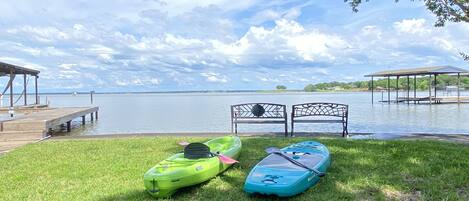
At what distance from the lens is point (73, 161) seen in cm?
801

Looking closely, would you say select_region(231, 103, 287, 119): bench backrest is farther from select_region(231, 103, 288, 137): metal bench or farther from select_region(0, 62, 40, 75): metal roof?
select_region(0, 62, 40, 75): metal roof

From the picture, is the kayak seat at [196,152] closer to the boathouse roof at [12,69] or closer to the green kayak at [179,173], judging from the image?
the green kayak at [179,173]

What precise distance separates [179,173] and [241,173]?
55.6 inches

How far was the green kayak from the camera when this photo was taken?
207 inches

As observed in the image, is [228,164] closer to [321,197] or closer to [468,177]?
[321,197]

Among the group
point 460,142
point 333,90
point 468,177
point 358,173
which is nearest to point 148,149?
point 358,173

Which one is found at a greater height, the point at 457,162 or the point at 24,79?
the point at 24,79

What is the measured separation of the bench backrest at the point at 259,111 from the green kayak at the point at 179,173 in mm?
5475

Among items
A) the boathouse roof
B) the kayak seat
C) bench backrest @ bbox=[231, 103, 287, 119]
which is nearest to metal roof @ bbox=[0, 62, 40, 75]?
the boathouse roof

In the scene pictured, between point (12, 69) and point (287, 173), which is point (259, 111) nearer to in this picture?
point (287, 173)

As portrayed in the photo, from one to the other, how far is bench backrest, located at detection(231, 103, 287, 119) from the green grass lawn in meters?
2.54

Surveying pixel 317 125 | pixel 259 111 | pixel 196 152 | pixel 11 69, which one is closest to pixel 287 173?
pixel 196 152

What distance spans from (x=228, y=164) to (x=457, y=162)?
12.3 ft

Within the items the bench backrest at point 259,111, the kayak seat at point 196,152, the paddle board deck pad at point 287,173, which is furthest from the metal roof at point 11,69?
the paddle board deck pad at point 287,173
